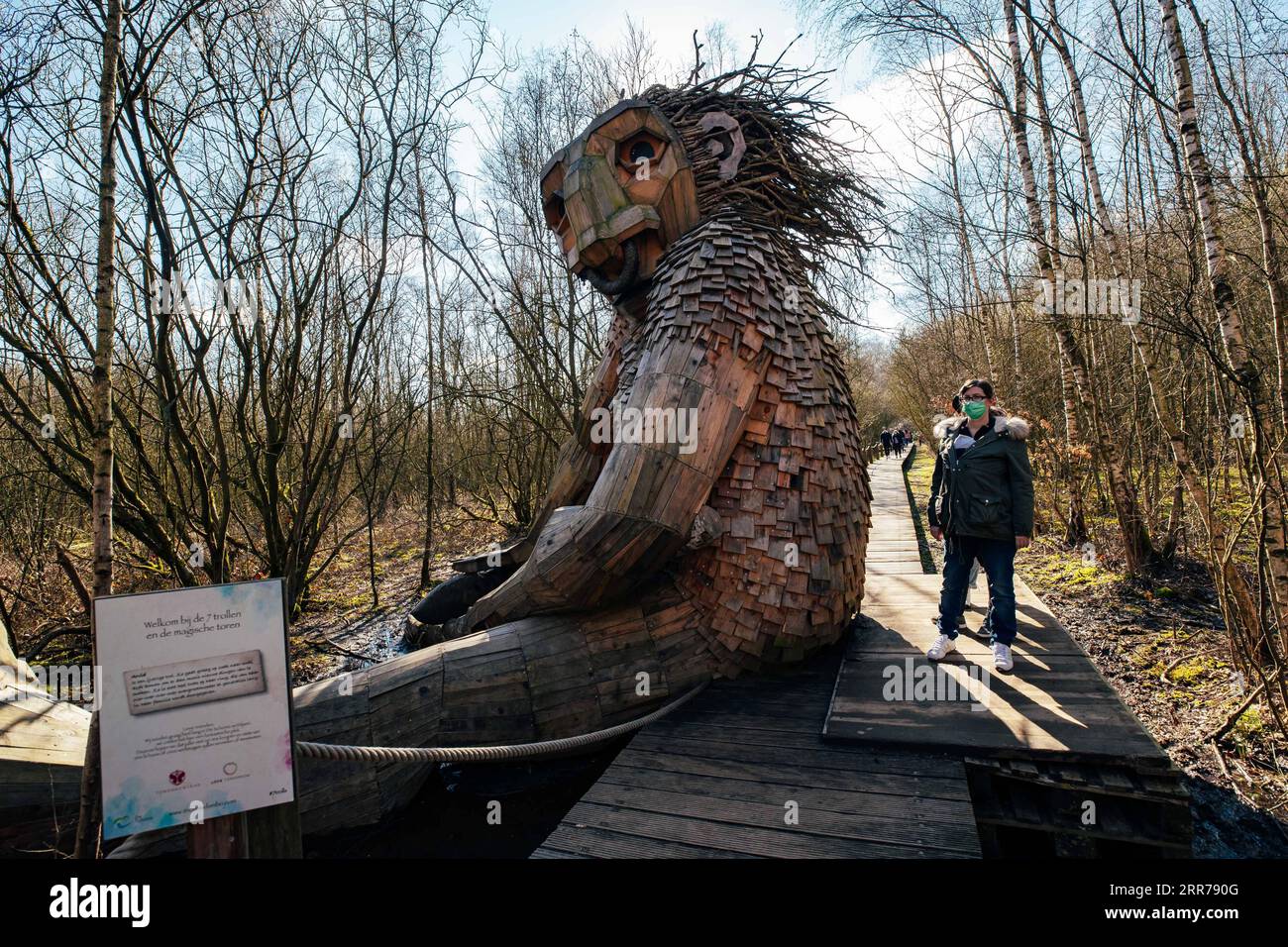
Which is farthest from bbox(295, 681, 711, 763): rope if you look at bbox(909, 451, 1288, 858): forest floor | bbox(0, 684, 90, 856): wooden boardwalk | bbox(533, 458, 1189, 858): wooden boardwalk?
bbox(909, 451, 1288, 858): forest floor

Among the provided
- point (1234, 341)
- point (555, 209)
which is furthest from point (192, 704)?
point (1234, 341)

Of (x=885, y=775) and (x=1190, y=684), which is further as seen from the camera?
(x=1190, y=684)

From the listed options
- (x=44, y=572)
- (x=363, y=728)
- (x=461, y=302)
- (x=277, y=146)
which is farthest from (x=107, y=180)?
(x=461, y=302)

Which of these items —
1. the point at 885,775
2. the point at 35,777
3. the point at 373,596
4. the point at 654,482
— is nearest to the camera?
the point at 35,777

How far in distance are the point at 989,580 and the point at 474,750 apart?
8.32ft

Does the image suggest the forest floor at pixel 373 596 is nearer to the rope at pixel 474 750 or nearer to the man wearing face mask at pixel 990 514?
the rope at pixel 474 750

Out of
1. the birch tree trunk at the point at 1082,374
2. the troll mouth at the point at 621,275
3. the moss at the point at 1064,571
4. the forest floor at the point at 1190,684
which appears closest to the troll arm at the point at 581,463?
the troll mouth at the point at 621,275

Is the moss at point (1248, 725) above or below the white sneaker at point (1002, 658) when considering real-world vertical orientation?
below

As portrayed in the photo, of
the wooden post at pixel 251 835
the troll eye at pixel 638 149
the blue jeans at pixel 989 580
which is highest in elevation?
the troll eye at pixel 638 149

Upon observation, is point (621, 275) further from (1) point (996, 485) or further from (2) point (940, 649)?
(2) point (940, 649)

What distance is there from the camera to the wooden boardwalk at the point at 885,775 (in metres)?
1.91

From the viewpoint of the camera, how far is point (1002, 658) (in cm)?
298
